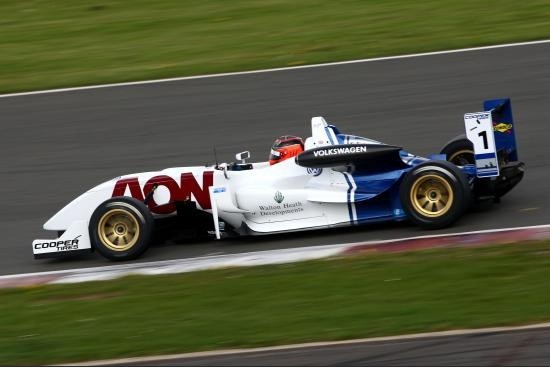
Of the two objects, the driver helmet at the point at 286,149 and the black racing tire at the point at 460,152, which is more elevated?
the driver helmet at the point at 286,149

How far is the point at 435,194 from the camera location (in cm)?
1034

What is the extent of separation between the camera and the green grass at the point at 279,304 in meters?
7.87

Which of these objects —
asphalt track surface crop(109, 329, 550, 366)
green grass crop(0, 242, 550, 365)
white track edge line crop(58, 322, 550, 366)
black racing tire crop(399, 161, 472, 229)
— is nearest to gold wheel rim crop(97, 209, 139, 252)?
green grass crop(0, 242, 550, 365)

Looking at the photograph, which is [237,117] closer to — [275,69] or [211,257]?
[275,69]

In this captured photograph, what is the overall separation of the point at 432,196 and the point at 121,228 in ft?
10.0

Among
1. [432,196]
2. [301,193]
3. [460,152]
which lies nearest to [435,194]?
[432,196]

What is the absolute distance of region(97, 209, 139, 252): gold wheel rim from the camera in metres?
10.7

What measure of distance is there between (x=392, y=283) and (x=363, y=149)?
76.8 inches

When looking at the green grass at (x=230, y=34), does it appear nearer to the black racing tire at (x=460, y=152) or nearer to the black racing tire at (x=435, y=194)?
the black racing tire at (x=460, y=152)

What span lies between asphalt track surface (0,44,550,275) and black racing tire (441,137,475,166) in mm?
591

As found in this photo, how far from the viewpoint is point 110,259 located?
10789 mm

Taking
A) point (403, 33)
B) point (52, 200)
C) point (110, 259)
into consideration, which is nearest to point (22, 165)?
point (52, 200)

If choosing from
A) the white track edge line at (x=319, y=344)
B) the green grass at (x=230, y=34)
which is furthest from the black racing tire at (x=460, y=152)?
the green grass at (x=230, y=34)

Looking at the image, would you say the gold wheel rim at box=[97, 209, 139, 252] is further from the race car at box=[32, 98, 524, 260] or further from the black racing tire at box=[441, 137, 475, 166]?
the black racing tire at box=[441, 137, 475, 166]
